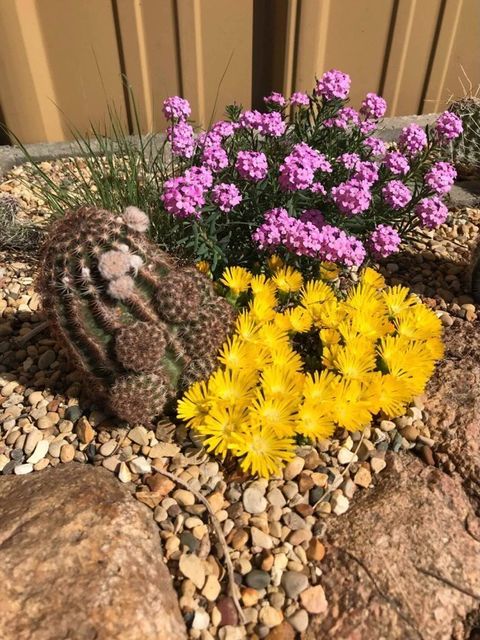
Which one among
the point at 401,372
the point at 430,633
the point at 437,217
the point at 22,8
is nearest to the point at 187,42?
the point at 22,8

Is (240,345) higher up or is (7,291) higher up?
(240,345)

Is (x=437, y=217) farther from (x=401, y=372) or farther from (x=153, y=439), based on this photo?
(x=153, y=439)

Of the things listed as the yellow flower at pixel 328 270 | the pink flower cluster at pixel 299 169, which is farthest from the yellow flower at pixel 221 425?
the pink flower cluster at pixel 299 169

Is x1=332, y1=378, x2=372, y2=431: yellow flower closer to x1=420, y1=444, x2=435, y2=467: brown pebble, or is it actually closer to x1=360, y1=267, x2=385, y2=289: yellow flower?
x1=420, y1=444, x2=435, y2=467: brown pebble

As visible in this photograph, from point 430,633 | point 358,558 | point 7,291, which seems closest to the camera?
point 430,633

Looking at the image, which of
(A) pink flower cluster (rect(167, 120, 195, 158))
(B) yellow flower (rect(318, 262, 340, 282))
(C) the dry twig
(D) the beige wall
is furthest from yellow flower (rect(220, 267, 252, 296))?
(D) the beige wall

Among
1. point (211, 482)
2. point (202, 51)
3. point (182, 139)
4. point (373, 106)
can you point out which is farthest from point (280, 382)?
point (202, 51)
